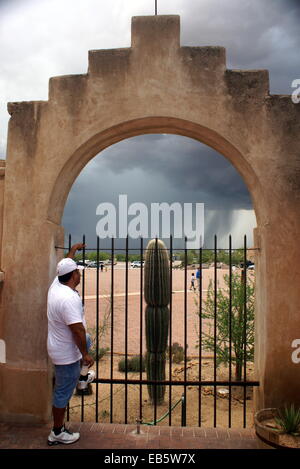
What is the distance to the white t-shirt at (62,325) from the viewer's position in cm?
318

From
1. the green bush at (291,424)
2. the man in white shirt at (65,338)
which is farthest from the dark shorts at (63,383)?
the green bush at (291,424)

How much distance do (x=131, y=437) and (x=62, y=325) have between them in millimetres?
1394

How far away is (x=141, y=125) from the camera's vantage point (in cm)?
402

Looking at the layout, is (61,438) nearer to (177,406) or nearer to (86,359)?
(86,359)

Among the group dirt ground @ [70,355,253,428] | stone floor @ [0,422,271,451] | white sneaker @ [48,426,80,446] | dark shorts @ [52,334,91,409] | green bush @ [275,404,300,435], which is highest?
dark shorts @ [52,334,91,409]

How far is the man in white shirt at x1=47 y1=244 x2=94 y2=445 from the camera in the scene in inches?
124

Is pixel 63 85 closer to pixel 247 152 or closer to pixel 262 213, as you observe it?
pixel 247 152

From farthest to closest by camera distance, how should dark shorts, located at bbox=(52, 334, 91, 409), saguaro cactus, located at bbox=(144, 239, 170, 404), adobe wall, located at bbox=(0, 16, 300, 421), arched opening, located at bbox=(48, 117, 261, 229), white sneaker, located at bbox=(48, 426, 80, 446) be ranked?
saguaro cactus, located at bbox=(144, 239, 170, 404) → arched opening, located at bbox=(48, 117, 261, 229) → adobe wall, located at bbox=(0, 16, 300, 421) → white sneaker, located at bbox=(48, 426, 80, 446) → dark shorts, located at bbox=(52, 334, 91, 409)

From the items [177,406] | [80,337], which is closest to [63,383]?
[80,337]

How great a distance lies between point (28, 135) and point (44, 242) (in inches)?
47.1

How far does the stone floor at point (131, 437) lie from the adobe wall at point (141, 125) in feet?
0.74

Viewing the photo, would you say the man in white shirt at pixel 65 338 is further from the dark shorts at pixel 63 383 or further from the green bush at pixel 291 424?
the green bush at pixel 291 424

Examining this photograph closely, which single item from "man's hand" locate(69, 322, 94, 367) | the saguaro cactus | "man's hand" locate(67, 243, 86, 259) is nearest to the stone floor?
"man's hand" locate(69, 322, 94, 367)

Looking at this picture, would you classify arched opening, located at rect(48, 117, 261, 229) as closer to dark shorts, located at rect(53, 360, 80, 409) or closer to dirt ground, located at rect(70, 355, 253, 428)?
dark shorts, located at rect(53, 360, 80, 409)
